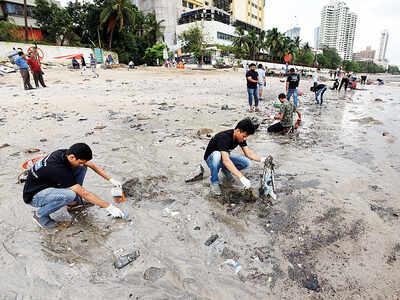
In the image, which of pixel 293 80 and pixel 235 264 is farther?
pixel 293 80

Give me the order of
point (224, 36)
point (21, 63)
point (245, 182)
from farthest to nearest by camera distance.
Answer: point (224, 36) < point (21, 63) < point (245, 182)

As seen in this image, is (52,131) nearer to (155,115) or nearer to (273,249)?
(155,115)

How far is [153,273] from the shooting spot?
2.05m

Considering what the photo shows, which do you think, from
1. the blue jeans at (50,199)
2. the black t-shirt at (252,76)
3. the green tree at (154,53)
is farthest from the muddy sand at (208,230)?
the green tree at (154,53)

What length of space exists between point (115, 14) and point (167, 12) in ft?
74.7

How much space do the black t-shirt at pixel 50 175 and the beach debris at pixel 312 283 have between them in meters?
2.39

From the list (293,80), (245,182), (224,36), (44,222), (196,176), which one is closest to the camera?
(44,222)

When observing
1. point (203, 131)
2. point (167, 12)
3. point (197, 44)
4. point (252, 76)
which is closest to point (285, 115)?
point (203, 131)

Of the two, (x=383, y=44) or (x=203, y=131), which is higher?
(x=383, y=44)

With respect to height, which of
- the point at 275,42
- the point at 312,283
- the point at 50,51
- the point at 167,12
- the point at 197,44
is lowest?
the point at 312,283

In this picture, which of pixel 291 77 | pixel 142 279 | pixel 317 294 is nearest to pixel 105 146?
pixel 142 279

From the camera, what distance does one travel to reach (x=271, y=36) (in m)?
46.7

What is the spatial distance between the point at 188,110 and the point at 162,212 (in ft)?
17.8

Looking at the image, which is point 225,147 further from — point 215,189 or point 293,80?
point 293,80
